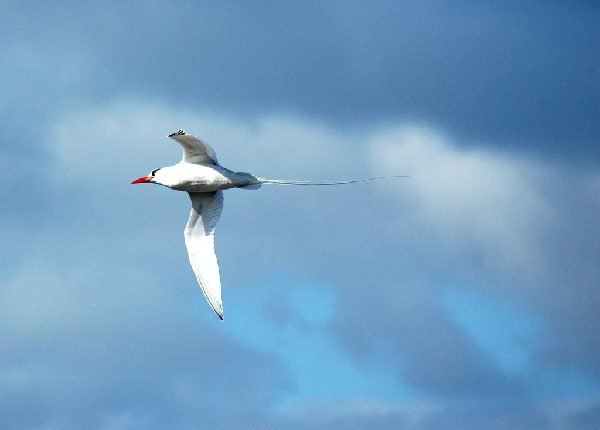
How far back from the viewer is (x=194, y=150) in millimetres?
71688

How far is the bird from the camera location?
236ft

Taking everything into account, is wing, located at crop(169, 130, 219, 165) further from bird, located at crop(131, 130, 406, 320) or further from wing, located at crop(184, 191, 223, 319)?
wing, located at crop(184, 191, 223, 319)

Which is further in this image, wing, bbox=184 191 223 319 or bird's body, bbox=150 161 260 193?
wing, bbox=184 191 223 319

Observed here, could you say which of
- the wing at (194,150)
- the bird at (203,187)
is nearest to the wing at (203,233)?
the bird at (203,187)

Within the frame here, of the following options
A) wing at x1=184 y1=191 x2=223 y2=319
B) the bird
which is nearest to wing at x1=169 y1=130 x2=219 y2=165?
the bird

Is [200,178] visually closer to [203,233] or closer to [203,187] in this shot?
[203,187]

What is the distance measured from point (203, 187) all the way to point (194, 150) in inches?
83.0

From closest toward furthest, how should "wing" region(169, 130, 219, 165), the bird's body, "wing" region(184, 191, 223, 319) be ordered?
"wing" region(169, 130, 219, 165) → the bird's body → "wing" region(184, 191, 223, 319)

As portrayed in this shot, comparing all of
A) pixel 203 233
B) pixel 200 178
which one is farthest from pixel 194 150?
pixel 203 233

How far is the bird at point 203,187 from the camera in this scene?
72.1 m

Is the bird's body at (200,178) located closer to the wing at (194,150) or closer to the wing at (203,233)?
the wing at (194,150)

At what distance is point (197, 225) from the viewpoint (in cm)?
7631

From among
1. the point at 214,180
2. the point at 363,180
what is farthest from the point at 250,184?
the point at 363,180

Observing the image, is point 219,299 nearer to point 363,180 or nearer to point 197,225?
point 197,225
